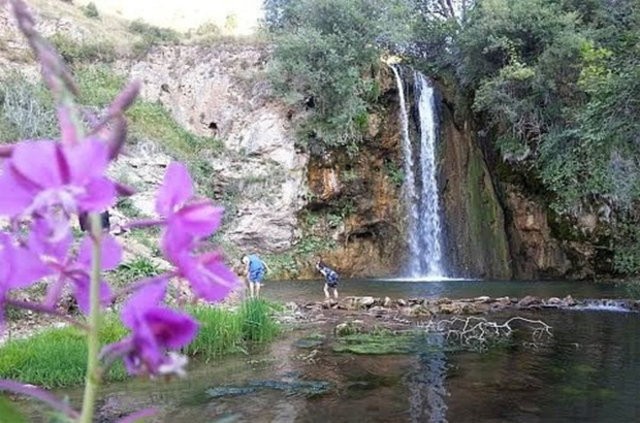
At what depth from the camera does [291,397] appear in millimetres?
7508

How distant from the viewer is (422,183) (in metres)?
24.5

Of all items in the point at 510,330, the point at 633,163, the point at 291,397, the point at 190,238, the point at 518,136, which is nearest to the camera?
the point at 190,238

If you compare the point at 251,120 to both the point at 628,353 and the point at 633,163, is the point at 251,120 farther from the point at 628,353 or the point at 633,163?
the point at 628,353

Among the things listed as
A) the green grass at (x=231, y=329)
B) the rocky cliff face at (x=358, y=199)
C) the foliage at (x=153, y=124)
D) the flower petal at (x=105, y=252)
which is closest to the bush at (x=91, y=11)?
the foliage at (x=153, y=124)

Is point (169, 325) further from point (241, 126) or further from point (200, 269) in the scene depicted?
point (241, 126)

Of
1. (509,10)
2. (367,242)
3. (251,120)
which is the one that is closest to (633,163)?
(509,10)

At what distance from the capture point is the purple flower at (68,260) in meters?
0.66

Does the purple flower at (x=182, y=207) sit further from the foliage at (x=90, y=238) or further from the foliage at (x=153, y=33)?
the foliage at (x=153, y=33)

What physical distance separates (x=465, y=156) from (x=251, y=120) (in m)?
7.87

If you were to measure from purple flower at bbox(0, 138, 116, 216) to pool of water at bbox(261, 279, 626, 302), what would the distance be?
15.2 metres

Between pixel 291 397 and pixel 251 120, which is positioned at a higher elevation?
pixel 251 120

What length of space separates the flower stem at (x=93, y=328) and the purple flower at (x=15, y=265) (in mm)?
55

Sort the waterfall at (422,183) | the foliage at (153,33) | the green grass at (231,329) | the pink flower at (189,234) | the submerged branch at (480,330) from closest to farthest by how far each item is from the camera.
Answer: the pink flower at (189,234), the green grass at (231,329), the submerged branch at (480,330), the waterfall at (422,183), the foliage at (153,33)

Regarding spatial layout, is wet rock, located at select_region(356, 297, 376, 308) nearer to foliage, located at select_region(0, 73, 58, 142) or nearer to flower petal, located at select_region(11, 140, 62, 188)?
foliage, located at select_region(0, 73, 58, 142)
